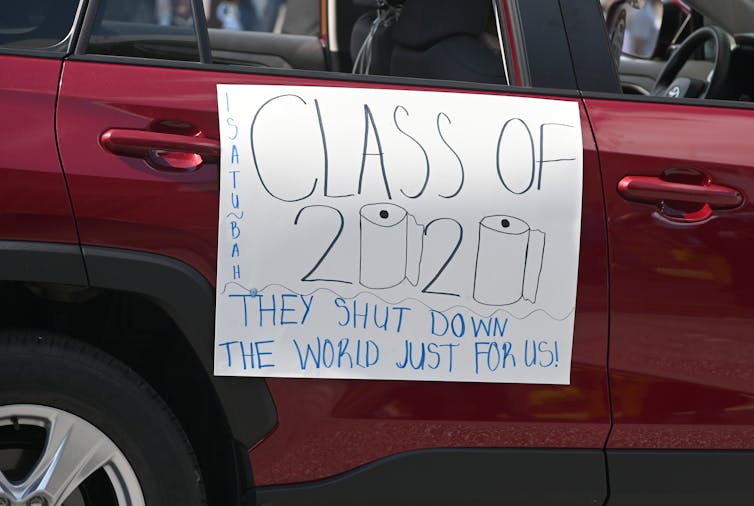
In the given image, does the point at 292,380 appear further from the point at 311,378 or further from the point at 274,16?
the point at 274,16

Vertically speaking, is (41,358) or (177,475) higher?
(41,358)

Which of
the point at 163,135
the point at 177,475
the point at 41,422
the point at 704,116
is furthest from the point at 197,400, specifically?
the point at 704,116

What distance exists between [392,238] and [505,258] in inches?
8.4

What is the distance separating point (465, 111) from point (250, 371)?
24.5 inches

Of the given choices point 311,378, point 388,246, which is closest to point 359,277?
point 388,246

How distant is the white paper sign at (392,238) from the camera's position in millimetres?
2123

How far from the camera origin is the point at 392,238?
7.03 feet

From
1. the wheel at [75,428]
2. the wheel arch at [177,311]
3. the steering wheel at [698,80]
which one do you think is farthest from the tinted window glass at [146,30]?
the steering wheel at [698,80]

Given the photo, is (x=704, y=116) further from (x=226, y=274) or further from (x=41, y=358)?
(x=41, y=358)

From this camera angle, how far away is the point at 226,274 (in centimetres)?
212

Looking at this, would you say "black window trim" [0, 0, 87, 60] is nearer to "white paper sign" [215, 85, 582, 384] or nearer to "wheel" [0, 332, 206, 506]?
"white paper sign" [215, 85, 582, 384]

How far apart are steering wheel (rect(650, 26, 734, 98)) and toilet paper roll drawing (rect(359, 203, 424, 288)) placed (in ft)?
4.00

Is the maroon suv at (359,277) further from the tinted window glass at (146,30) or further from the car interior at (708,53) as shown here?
the car interior at (708,53)

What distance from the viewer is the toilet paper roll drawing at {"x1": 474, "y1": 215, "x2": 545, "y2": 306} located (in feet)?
7.14
